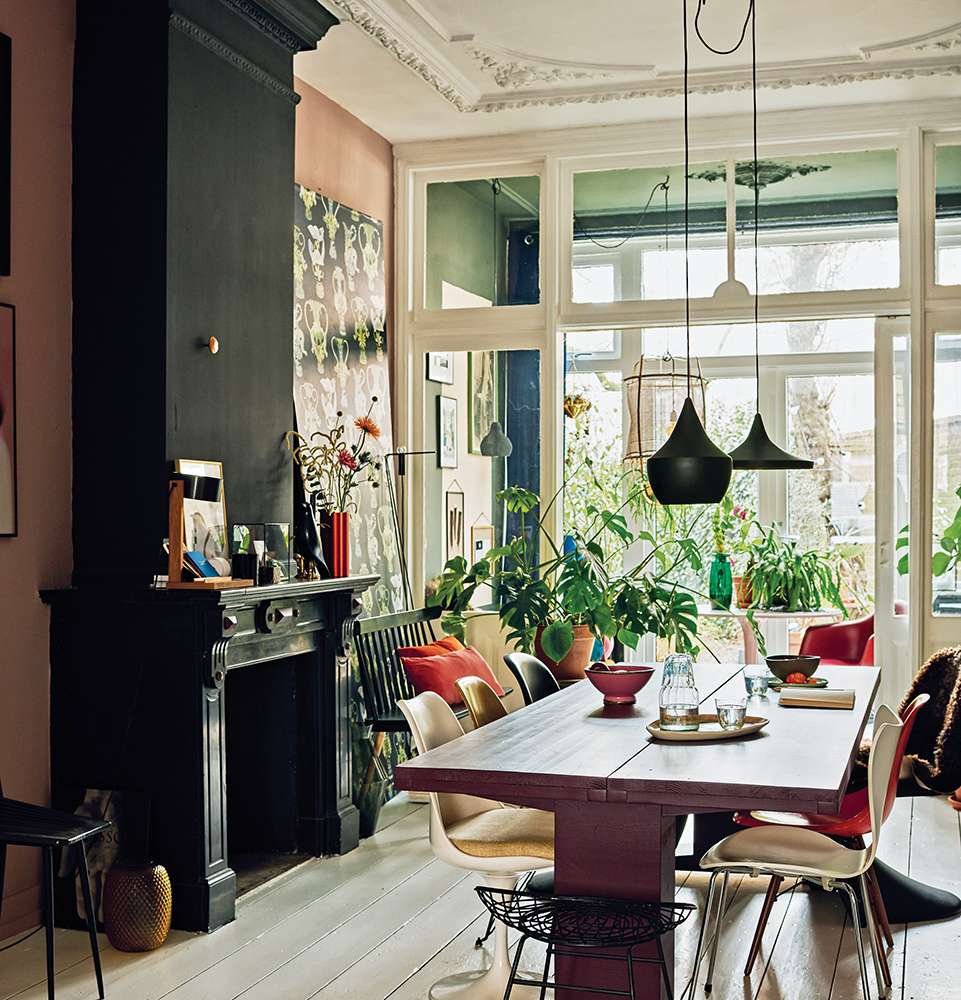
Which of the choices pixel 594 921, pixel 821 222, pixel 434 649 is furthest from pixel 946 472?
pixel 594 921

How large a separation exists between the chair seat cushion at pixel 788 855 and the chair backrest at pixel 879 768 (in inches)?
2.7

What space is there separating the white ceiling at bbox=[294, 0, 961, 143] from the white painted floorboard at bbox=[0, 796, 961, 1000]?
11.7 ft

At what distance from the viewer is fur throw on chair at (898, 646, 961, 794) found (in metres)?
4.07

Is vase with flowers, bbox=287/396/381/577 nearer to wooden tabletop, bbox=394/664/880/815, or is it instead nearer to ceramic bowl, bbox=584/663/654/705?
ceramic bowl, bbox=584/663/654/705

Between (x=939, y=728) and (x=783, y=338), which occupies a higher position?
(x=783, y=338)

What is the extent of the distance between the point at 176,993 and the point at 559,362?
4.23 meters

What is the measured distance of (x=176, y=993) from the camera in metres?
3.33

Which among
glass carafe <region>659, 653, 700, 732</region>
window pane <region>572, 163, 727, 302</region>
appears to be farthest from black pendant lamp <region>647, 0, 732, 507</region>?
window pane <region>572, 163, 727, 302</region>

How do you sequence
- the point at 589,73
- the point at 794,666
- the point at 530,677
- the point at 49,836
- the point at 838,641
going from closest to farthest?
1. the point at 49,836
2. the point at 794,666
3. the point at 530,677
4. the point at 589,73
5. the point at 838,641

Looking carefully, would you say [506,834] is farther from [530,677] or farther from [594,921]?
[530,677]

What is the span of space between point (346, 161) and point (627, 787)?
4383 mm

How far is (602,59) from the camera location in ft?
18.2

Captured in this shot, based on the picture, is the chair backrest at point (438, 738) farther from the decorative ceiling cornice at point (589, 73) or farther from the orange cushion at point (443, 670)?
the decorative ceiling cornice at point (589, 73)

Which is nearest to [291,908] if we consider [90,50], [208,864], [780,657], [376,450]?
[208,864]
